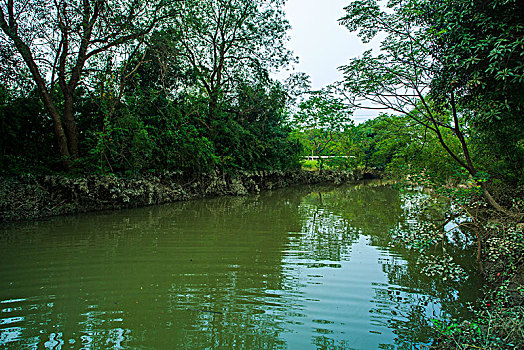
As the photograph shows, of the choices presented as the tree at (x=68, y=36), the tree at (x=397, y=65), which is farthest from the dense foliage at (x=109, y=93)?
the tree at (x=397, y=65)

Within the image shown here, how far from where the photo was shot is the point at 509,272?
4320 millimetres

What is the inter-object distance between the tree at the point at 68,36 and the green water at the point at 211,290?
442 centimetres

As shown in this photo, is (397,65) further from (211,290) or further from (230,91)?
(230,91)

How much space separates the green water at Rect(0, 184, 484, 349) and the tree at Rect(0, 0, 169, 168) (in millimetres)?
4416

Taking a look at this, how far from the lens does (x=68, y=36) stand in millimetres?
10453

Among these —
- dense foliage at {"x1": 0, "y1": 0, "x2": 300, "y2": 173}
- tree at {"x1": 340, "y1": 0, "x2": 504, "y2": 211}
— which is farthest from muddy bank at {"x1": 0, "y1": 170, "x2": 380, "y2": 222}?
tree at {"x1": 340, "y1": 0, "x2": 504, "y2": 211}

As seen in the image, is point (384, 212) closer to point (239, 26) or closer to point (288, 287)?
point (288, 287)

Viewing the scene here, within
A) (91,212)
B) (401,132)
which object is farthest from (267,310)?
(91,212)

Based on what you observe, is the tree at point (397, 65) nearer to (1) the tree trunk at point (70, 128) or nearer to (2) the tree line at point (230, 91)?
(2) the tree line at point (230, 91)

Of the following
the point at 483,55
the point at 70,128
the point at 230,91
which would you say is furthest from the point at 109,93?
the point at 483,55

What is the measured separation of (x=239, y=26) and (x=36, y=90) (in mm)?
10871

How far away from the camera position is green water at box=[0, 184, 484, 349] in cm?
324

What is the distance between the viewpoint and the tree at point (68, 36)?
949 cm

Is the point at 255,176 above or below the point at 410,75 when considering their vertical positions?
below
